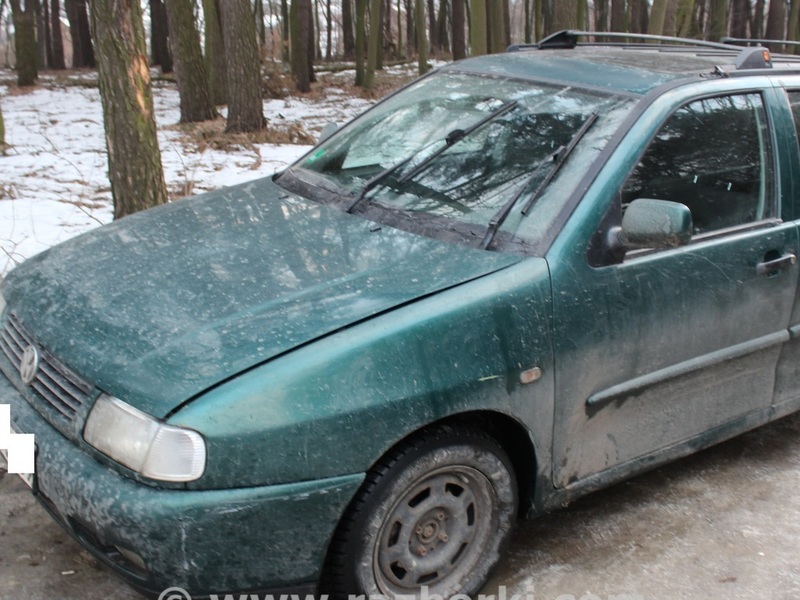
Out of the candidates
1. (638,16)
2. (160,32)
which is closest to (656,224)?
(160,32)

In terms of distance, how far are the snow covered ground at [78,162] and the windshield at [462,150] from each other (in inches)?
121

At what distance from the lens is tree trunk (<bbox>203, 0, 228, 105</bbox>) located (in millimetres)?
14203

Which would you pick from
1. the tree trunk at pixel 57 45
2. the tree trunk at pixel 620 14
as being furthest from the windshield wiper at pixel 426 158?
the tree trunk at pixel 57 45

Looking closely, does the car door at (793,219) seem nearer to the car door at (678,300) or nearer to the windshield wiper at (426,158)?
the car door at (678,300)

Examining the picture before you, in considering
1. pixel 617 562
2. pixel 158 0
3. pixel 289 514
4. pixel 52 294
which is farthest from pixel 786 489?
pixel 158 0

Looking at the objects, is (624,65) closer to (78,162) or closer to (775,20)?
(78,162)

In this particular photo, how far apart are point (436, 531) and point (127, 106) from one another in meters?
3.99

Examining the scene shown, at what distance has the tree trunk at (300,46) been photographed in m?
18.6

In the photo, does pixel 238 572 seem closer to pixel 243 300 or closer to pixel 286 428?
pixel 286 428

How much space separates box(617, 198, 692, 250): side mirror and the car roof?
617mm

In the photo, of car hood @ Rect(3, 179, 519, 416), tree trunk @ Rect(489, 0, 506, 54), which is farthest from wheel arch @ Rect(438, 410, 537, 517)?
tree trunk @ Rect(489, 0, 506, 54)

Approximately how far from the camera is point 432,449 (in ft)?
8.91

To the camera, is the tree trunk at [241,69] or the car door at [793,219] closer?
the car door at [793,219]

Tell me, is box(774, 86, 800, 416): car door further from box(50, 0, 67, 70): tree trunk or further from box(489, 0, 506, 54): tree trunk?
box(50, 0, 67, 70): tree trunk
